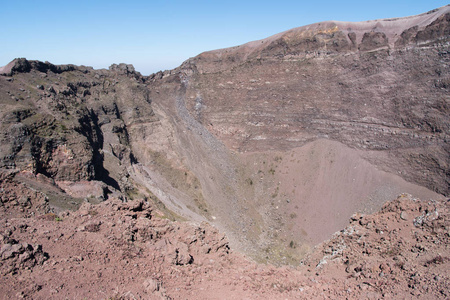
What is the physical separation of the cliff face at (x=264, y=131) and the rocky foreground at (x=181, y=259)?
12146mm

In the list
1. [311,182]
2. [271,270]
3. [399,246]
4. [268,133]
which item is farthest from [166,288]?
[268,133]

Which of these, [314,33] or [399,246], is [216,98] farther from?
[399,246]

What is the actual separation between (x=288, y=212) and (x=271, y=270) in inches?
924

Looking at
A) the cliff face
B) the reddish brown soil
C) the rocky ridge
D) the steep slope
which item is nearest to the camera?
the reddish brown soil

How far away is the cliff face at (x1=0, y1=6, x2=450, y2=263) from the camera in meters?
29.0

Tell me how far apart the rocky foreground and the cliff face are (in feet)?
39.8

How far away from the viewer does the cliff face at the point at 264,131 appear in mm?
28953

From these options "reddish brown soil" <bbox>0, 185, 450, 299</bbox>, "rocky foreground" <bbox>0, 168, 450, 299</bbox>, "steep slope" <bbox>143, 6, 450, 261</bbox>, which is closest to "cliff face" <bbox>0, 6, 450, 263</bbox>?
"steep slope" <bbox>143, 6, 450, 261</bbox>

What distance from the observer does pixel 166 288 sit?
9281 mm

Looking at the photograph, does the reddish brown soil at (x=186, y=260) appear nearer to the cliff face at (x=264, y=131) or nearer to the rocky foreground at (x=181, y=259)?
the rocky foreground at (x=181, y=259)

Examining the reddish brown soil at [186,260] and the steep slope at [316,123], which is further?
the steep slope at [316,123]

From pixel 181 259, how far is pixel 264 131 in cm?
3297

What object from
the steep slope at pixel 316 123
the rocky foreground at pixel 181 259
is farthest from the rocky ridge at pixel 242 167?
the steep slope at pixel 316 123

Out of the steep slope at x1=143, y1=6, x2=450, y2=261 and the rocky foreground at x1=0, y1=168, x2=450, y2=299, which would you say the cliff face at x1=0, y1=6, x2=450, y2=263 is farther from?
the rocky foreground at x1=0, y1=168, x2=450, y2=299
